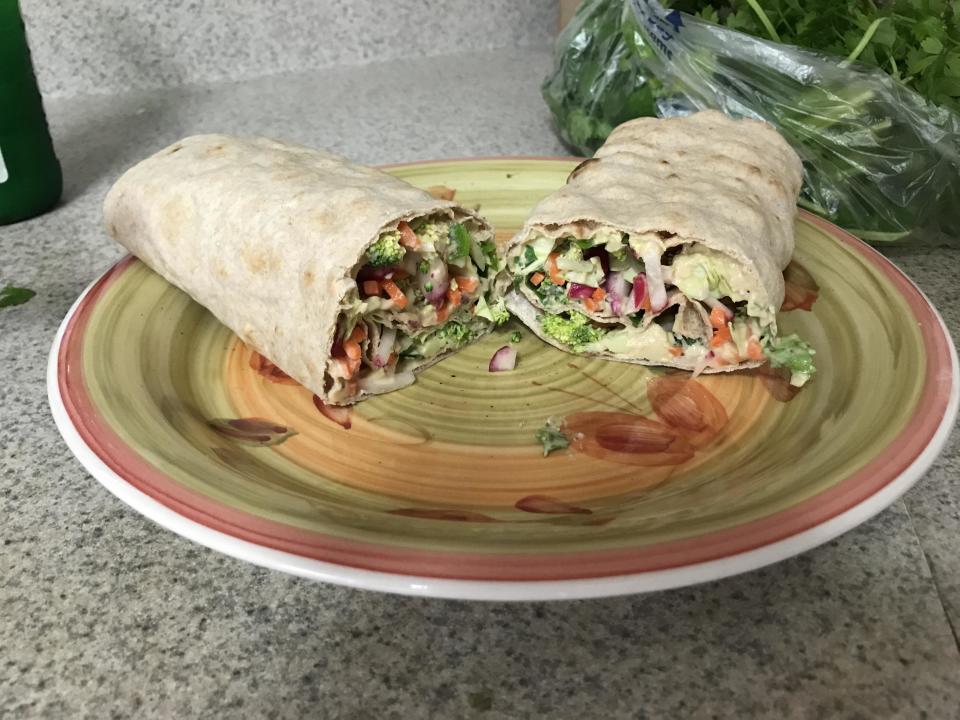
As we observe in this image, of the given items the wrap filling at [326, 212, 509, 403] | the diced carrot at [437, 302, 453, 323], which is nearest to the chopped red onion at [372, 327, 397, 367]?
the wrap filling at [326, 212, 509, 403]

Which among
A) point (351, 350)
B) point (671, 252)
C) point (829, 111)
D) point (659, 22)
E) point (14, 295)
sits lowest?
point (14, 295)

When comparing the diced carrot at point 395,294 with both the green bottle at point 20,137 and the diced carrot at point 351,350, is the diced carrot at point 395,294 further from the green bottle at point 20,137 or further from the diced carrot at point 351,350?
the green bottle at point 20,137

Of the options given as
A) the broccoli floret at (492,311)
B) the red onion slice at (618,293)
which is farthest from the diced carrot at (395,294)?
the red onion slice at (618,293)

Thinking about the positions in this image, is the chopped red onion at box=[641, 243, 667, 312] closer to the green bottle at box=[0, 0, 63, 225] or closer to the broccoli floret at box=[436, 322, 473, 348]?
the broccoli floret at box=[436, 322, 473, 348]

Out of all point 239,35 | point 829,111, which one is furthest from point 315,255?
point 239,35

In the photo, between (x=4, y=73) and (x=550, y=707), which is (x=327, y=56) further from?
(x=550, y=707)

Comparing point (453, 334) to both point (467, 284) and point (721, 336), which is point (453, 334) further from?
point (721, 336)
